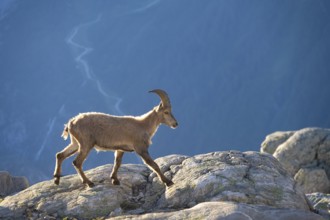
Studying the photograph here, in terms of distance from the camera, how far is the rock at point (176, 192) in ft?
44.1

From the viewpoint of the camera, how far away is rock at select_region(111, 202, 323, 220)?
37.2 feet

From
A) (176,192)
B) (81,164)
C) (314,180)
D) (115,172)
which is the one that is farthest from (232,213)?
(314,180)

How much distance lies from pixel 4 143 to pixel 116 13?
55.9m

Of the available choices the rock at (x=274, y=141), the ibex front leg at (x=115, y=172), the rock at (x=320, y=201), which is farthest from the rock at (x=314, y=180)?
the ibex front leg at (x=115, y=172)

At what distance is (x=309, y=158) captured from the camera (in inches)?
1441

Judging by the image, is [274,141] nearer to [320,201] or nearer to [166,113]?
[320,201]

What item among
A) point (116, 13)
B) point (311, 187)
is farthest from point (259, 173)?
point (116, 13)

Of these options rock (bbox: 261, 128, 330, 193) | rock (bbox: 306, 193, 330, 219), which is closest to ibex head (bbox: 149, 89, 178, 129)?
rock (bbox: 306, 193, 330, 219)

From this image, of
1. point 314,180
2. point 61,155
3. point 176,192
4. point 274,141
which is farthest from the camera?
point 274,141

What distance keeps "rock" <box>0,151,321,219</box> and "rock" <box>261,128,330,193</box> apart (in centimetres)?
2098

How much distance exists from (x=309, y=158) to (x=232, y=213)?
26718mm

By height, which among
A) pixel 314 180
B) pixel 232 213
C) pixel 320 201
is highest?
pixel 314 180

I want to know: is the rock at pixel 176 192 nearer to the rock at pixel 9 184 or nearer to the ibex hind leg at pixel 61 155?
the ibex hind leg at pixel 61 155

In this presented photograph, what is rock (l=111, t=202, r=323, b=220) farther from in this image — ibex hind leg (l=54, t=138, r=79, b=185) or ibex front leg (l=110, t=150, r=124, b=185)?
ibex hind leg (l=54, t=138, r=79, b=185)
